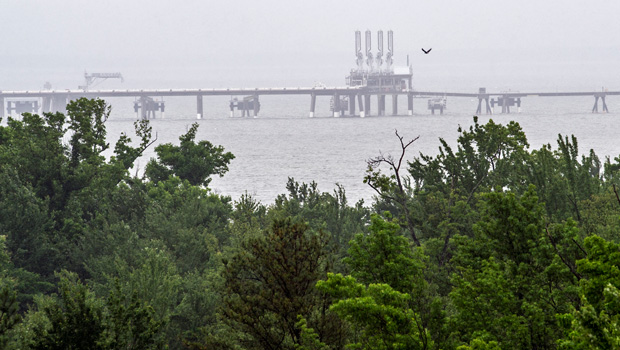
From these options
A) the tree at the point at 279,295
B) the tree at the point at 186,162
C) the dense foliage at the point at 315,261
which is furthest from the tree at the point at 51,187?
the tree at the point at 279,295

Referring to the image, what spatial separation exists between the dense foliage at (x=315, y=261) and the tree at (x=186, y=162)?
6139mm

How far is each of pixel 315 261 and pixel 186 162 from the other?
42145mm

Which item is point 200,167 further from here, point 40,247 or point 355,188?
point 355,188

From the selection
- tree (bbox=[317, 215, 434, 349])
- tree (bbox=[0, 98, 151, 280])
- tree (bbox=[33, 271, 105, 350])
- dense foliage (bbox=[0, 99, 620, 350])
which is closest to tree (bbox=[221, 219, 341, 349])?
dense foliage (bbox=[0, 99, 620, 350])

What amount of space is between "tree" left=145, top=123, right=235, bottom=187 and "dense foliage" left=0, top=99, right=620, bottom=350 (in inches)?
242

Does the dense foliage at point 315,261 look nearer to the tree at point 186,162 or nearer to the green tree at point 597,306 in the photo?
the green tree at point 597,306

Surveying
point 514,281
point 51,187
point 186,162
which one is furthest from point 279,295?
point 186,162

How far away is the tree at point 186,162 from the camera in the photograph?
59.4m

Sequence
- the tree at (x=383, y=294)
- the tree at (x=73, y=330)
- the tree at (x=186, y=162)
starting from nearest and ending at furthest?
the tree at (x=383, y=294), the tree at (x=73, y=330), the tree at (x=186, y=162)

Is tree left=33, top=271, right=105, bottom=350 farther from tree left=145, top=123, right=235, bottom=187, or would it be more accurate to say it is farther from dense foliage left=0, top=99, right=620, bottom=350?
tree left=145, top=123, right=235, bottom=187

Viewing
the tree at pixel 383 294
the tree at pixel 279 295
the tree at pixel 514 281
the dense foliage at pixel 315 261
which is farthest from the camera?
the tree at pixel 279 295

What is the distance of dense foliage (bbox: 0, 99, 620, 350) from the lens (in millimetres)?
15828

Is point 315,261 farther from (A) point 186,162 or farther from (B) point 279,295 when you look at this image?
(A) point 186,162

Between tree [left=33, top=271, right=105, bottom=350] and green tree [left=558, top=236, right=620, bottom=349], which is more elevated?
green tree [left=558, top=236, right=620, bottom=349]
